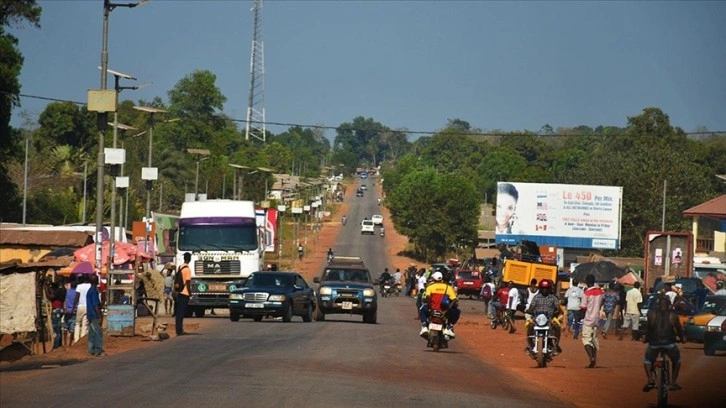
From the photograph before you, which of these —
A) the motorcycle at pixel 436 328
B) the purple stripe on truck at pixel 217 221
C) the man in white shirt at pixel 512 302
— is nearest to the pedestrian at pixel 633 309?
the man in white shirt at pixel 512 302

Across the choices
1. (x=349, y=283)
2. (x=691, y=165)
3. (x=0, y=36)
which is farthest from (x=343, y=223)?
(x=349, y=283)

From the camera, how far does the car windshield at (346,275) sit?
3834 centimetres

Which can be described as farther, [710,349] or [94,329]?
[710,349]

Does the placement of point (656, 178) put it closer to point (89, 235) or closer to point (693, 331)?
point (89, 235)

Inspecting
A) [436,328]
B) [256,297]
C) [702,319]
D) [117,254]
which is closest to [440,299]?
[436,328]

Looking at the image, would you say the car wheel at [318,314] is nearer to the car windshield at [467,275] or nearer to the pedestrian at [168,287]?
the pedestrian at [168,287]

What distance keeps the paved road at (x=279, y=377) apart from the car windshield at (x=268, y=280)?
6.36 metres

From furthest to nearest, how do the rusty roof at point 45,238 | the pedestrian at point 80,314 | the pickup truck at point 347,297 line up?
the rusty roof at point 45,238, the pickup truck at point 347,297, the pedestrian at point 80,314

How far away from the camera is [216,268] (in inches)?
1564

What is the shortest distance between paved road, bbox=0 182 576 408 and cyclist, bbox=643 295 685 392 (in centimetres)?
166

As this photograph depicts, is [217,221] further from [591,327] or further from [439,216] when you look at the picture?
[439,216]

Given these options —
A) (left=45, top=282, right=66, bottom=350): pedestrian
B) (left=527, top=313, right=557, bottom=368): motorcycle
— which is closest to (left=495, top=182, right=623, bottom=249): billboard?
(left=45, top=282, right=66, bottom=350): pedestrian

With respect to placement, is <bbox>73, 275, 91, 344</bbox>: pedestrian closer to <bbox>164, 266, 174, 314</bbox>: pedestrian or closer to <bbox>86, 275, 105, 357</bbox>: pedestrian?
<bbox>86, 275, 105, 357</bbox>: pedestrian

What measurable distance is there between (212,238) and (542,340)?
54.8 feet
